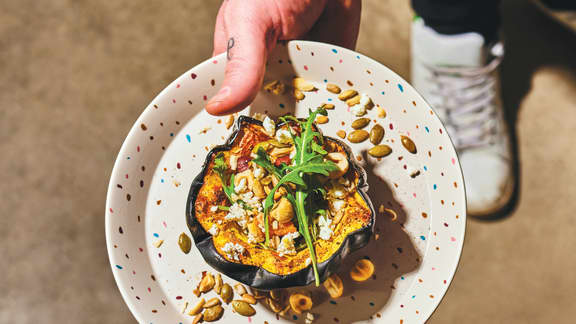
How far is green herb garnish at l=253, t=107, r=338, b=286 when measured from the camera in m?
0.88

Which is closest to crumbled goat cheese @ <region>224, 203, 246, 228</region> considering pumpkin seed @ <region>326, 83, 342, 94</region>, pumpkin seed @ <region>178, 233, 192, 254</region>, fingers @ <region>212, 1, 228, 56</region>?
pumpkin seed @ <region>178, 233, 192, 254</region>

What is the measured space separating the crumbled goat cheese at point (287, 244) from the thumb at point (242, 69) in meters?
0.29

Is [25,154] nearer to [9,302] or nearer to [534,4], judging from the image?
[9,302]

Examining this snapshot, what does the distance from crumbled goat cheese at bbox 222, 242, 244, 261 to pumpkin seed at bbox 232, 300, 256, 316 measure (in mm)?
154

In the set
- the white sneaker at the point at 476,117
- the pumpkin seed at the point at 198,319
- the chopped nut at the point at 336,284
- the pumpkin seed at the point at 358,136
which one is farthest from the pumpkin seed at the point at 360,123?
the white sneaker at the point at 476,117

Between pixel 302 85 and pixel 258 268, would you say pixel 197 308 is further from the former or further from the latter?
pixel 302 85

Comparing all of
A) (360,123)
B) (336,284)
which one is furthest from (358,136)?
(336,284)

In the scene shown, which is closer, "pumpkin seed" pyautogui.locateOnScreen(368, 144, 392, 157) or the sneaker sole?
"pumpkin seed" pyautogui.locateOnScreen(368, 144, 392, 157)

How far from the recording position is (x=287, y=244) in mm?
927

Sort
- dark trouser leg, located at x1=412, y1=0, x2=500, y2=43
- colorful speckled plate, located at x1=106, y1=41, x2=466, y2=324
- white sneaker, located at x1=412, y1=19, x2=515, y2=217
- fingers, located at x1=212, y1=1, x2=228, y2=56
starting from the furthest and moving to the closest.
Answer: white sneaker, located at x1=412, y1=19, x2=515, y2=217, dark trouser leg, located at x1=412, y1=0, x2=500, y2=43, fingers, located at x1=212, y1=1, x2=228, y2=56, colorful speckled plate, located at x1=106, y1=41, x2=466, y2=324

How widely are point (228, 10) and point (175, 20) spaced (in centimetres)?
71

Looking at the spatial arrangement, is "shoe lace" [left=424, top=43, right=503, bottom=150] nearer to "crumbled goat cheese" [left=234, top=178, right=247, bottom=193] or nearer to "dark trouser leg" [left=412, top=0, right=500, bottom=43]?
"dark trouser leg" [left=412, top=0, right=500, bottom=43]

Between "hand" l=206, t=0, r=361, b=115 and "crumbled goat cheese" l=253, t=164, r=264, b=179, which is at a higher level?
"hand" l=206, t=0, r=361, b=115

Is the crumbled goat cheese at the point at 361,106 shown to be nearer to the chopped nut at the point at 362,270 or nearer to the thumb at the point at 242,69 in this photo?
the thumb at the point at 242,69
